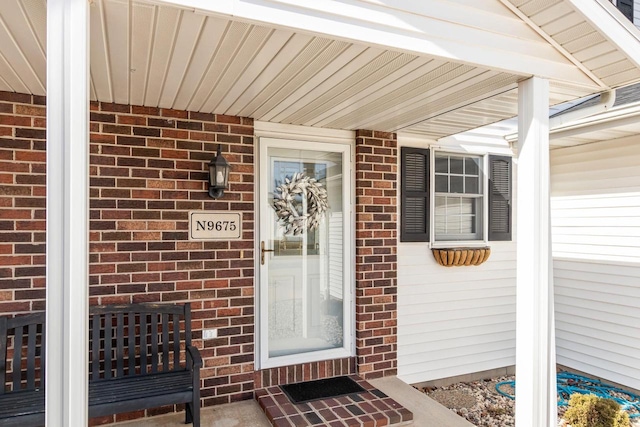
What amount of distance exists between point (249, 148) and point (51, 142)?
2.09m

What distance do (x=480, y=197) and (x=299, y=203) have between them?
2370 millimetres

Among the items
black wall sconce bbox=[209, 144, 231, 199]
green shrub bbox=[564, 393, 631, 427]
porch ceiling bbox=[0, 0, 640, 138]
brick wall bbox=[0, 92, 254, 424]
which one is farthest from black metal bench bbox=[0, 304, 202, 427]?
green shrub bbox=[564, 393, 631, 427]

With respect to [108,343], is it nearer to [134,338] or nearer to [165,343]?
[134,338]

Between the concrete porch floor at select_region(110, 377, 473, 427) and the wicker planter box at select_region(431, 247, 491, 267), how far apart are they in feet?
4.94

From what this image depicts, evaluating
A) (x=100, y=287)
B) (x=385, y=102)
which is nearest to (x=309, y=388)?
(x=100, y=287)

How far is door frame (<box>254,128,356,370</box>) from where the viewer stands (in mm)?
3568

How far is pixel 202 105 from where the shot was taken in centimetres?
314

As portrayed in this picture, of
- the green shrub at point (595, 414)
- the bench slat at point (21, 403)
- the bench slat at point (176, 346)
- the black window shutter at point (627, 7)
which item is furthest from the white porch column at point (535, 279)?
the black window shutter at point (627, 7)

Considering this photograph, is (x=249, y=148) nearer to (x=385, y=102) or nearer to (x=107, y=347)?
(x=385, y=102)

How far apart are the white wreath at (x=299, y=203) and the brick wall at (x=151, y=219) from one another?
32 centimetres

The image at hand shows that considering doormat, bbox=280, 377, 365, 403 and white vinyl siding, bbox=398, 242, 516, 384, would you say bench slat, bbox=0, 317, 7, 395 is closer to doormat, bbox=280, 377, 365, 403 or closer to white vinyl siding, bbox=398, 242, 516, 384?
doormat, bbox=280, 377, 365, 403

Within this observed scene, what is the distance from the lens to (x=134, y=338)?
3.05 meters

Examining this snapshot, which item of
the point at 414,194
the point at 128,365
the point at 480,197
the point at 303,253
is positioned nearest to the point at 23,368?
the point at 128,365

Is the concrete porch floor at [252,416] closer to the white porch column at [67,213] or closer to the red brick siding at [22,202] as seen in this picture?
the red brick siding at [22,202]
